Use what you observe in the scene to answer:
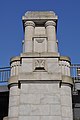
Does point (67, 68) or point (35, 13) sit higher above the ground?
point (35, 13)

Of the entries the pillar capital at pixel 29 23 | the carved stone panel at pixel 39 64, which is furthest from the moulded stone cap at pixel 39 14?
the carved stone panel at pixel 39 64

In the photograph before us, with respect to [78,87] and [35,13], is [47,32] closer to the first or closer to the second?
[35,13]

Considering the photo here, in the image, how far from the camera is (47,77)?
15.5m

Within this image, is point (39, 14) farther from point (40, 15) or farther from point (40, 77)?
point (40, 77)

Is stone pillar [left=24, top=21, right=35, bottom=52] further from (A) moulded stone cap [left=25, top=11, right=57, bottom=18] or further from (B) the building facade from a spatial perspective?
(A) moulded stone cap [left=25, top=11, right=57, bottom=18]

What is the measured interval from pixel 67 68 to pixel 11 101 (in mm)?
3530

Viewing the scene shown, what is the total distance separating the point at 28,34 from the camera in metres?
16.8

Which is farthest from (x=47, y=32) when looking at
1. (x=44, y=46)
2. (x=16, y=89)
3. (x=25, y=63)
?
(x=16, y=89)

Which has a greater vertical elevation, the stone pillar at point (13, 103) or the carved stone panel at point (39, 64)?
the carved stone panel at point (39, 64)

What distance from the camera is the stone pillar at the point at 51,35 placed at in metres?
16.5

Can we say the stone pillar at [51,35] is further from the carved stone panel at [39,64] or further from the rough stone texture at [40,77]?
the carved stone panel at [39,64]

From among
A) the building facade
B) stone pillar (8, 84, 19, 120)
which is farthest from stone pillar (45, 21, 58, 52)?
stone pillar (8, 84, 19, 120)

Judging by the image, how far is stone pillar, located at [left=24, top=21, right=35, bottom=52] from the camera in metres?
16.6

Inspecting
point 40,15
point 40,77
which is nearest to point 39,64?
point 40,77
